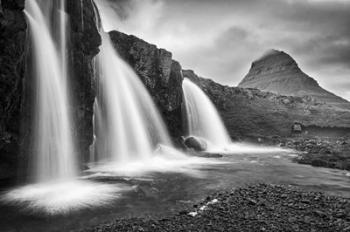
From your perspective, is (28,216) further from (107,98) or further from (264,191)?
(107,98)

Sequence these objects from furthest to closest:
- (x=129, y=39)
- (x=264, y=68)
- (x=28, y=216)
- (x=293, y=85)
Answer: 1. (x=264, y=68)
2. (x=293, y=85)
3. (x=129, y=39)
4. (x=28, y=216)

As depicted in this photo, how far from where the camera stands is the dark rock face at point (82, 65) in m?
18.9

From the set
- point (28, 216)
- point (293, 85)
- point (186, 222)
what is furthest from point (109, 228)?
point (293, 85)

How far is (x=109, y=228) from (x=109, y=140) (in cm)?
1844

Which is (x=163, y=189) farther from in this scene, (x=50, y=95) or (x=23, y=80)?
(x=23, y=80)

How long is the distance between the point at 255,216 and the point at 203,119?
36.3m

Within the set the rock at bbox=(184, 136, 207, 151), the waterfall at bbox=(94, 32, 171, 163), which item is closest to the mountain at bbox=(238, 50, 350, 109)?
the rock at bbox=(184, 136, 207, 151)

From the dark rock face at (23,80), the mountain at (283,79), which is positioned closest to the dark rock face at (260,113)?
the dark rock face at (23,80)

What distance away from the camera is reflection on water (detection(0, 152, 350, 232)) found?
9383 mm

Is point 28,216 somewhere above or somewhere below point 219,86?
below

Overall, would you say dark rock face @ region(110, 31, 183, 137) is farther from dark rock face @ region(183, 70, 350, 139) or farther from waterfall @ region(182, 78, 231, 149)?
dark rock face @ region(183, 70, 350, 139)

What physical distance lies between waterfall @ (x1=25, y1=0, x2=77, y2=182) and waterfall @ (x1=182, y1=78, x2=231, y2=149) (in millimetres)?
26120

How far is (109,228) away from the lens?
329 inches

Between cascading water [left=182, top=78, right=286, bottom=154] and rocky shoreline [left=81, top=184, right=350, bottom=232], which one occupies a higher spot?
cascading water [left=182, top=78, right=286, bottom=154]
